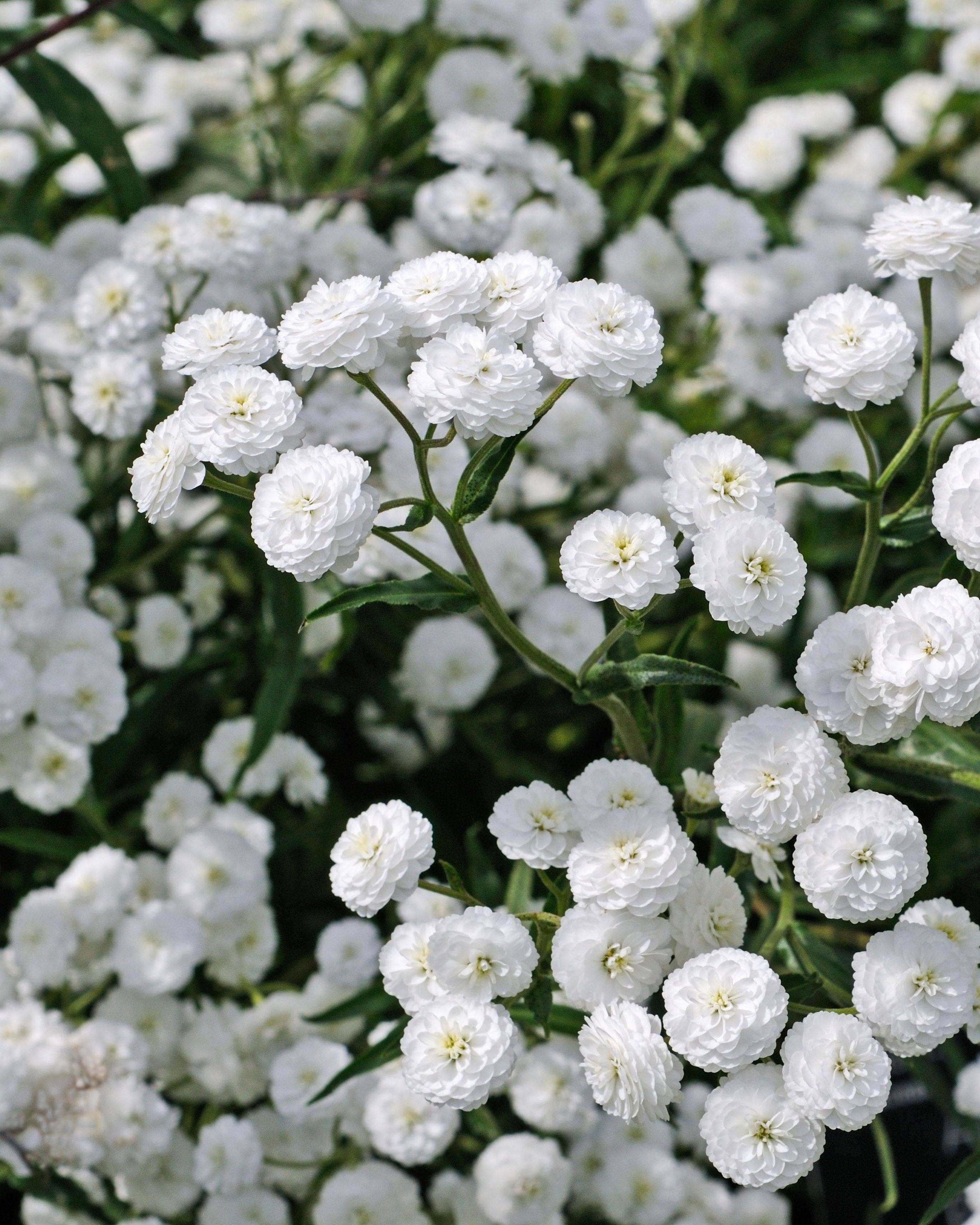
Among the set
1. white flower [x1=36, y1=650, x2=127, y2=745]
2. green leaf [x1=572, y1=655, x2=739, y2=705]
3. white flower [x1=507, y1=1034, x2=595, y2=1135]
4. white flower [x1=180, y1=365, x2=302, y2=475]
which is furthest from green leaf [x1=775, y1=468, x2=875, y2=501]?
white flower [x1=36, y1=650, x2=127, y2=745]

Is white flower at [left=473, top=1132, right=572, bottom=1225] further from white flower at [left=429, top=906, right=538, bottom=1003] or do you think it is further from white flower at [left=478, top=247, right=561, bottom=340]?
white flower at [left=478, top=247, right=561, bottom=340]

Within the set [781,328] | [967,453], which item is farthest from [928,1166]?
[781,328]

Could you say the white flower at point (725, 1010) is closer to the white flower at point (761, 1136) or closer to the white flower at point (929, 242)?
the white flower at point (761, 1136)

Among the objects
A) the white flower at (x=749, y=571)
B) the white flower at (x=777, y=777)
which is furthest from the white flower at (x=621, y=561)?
the white flower at (x=777, y=777)

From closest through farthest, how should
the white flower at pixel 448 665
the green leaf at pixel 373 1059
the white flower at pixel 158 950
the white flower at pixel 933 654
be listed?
the white flower at pixel 933 654 < the green leaf at pixel 373 1059 < the white flower at pixel 158 950 < the white flower at pixel 448 665

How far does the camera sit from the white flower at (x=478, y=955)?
90 centimetres

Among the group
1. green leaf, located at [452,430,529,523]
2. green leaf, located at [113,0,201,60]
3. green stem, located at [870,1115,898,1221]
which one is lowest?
green stem, located at [870,1115,898,1221]

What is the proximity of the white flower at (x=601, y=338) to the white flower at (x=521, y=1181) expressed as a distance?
82 cm

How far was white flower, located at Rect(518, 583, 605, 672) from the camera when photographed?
63.8 inches

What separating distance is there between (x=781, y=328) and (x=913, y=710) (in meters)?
1.04

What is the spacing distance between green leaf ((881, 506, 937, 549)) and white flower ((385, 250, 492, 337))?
39 centimetres

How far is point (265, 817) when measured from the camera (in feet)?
5.46

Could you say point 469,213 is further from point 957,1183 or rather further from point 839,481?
point 957,1183

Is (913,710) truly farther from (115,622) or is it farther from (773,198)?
(773,198)
